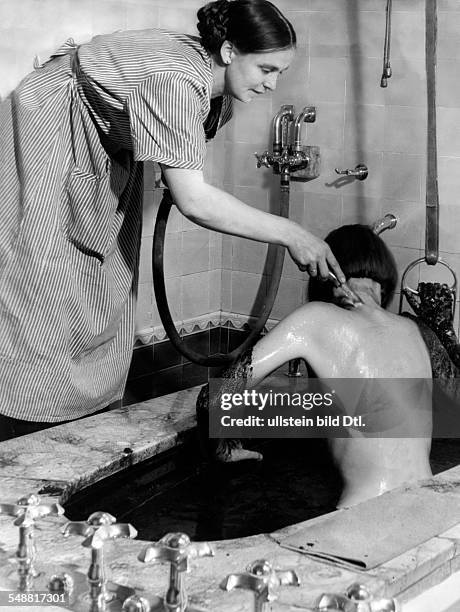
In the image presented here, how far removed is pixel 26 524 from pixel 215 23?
1.18m

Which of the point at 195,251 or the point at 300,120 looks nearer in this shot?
the point at 300,120

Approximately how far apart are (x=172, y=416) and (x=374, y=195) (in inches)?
58.8

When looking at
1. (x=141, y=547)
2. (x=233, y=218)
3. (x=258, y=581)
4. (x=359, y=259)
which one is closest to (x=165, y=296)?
(x=359, y=259)

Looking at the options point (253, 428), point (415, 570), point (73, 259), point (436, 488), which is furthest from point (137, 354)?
point (415, 570)

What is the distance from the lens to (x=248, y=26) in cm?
217

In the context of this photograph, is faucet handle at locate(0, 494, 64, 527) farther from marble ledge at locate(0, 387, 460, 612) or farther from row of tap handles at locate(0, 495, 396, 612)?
marble ledge at locate(0, 387, 460, 612)

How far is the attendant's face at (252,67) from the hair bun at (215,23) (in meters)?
0.02

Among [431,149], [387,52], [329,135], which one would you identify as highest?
[387,52]

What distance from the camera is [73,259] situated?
2.46 m

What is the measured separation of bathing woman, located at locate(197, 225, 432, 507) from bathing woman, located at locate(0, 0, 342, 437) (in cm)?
17

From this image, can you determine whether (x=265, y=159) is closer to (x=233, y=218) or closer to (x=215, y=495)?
(x=215, y=495)

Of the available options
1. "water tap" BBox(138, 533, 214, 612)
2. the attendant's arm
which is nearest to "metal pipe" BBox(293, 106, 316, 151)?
the attendant's arm

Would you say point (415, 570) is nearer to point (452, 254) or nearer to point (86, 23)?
point (452, 254)

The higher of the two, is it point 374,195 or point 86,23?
point 86,23
